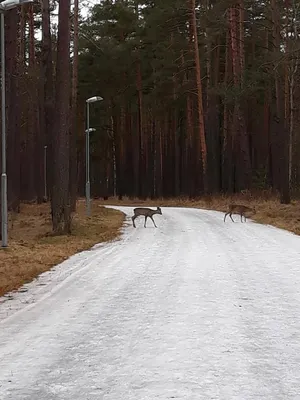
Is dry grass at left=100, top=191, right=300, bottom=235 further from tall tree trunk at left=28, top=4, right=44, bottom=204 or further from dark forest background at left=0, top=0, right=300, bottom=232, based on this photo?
tall tree trunk at left=28, top=4, right=44, bottom=204

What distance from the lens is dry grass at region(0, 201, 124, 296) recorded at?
37.5 ft

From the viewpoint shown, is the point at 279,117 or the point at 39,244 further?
the point at 279,117

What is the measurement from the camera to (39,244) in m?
16.3

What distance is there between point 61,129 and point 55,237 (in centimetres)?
345

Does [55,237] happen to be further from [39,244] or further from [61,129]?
[61,129]

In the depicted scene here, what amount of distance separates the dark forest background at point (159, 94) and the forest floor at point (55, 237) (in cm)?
108

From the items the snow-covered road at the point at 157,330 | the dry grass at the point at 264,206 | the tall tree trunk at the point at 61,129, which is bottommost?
the snow-covered road at the point at 157,330

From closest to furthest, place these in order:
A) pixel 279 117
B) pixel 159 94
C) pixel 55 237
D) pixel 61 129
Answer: pixel 55 237 → pixel 61 129 → pixel 279 117 → pixel 159 94

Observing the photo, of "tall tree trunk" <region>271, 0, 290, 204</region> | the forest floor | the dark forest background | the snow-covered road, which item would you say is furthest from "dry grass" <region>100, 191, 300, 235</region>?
the snow-covered road

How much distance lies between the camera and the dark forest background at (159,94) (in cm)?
2514

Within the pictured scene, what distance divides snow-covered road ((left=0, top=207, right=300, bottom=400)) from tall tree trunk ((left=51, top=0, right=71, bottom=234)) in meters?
5.57

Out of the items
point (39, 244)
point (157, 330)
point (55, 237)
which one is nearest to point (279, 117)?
point (55, 237)

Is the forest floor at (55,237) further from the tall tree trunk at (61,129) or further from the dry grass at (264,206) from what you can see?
the tall tree trunk at (61,129)

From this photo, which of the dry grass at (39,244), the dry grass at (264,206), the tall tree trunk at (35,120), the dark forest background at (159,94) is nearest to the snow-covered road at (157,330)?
the dry grass at (39,244)
